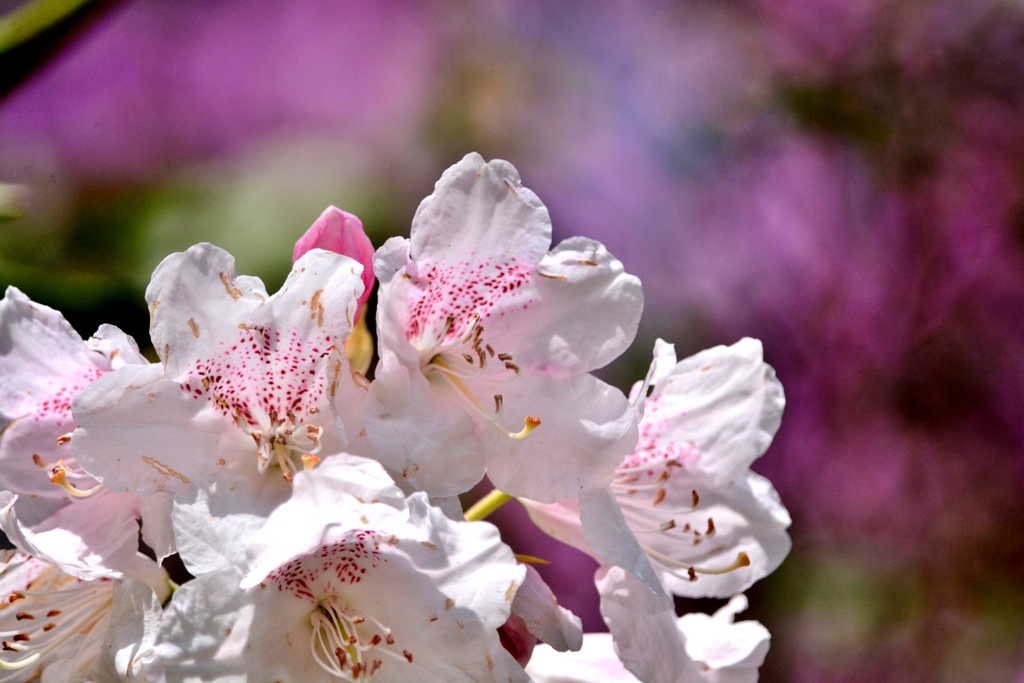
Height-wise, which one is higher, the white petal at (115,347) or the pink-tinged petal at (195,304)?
the pink-tinged petal at (195,304)

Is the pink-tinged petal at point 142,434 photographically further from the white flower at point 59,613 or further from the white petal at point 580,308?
the white petal at point 580,308

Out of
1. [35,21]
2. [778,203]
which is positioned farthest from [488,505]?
[778,203]

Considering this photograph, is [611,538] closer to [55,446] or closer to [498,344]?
[498,344]

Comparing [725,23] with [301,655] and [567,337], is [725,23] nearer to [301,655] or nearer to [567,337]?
[567,337]

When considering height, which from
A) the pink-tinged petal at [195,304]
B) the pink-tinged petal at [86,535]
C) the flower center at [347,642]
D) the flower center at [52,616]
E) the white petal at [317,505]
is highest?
the pink-tinged petal at [195,304]

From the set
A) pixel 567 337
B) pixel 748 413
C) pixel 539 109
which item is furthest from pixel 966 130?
pixel 567 337

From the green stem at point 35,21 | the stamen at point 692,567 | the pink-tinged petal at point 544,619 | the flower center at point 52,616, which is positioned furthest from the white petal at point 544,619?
the green stem at point 35,21

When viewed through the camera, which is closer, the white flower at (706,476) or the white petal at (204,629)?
the white petal at (204,629)

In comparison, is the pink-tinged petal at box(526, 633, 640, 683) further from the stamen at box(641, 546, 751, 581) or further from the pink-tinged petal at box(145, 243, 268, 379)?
the pink-tinged petal at box(145, 243, 268, 379)
